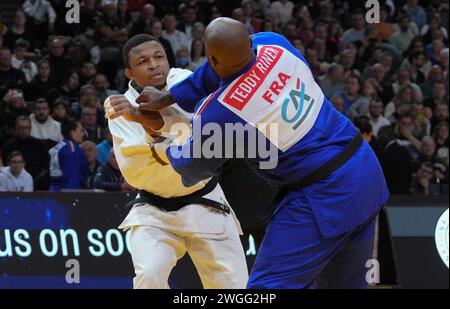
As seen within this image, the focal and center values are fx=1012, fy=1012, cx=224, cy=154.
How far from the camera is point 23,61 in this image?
42.2ft

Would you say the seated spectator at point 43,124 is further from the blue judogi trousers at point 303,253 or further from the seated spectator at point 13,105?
the blue judogi trousers at point 303,253

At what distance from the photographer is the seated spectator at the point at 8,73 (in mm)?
12509

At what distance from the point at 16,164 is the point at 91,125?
3.91 feet

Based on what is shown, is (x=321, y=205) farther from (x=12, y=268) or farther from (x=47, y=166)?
(x=47, y=166)

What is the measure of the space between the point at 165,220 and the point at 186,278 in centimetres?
303

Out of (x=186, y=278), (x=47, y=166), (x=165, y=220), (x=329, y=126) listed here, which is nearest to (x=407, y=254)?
(x=186, y=278)

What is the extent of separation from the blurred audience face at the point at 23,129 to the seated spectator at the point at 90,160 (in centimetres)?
77

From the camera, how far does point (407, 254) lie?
1090 cm

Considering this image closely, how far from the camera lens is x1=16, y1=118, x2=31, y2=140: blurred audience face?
444 inches

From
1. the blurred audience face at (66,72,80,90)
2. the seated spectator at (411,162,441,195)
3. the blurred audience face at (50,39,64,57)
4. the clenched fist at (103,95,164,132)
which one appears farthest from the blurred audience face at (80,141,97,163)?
the clenched fist at (103,95,164,132)

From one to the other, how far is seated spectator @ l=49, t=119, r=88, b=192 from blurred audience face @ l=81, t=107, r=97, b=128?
57 centimetres

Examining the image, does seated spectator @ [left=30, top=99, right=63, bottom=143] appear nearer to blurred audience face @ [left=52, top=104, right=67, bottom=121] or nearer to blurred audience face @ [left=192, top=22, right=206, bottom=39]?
blurred audience face @ [left=52, top=104, right=67, bottom=121]

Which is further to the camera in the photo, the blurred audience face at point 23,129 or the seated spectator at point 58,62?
the seated spectator at point 58,62

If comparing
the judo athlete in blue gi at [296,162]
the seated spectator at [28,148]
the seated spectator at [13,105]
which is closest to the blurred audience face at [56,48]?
the seated spectator at [13,105]
